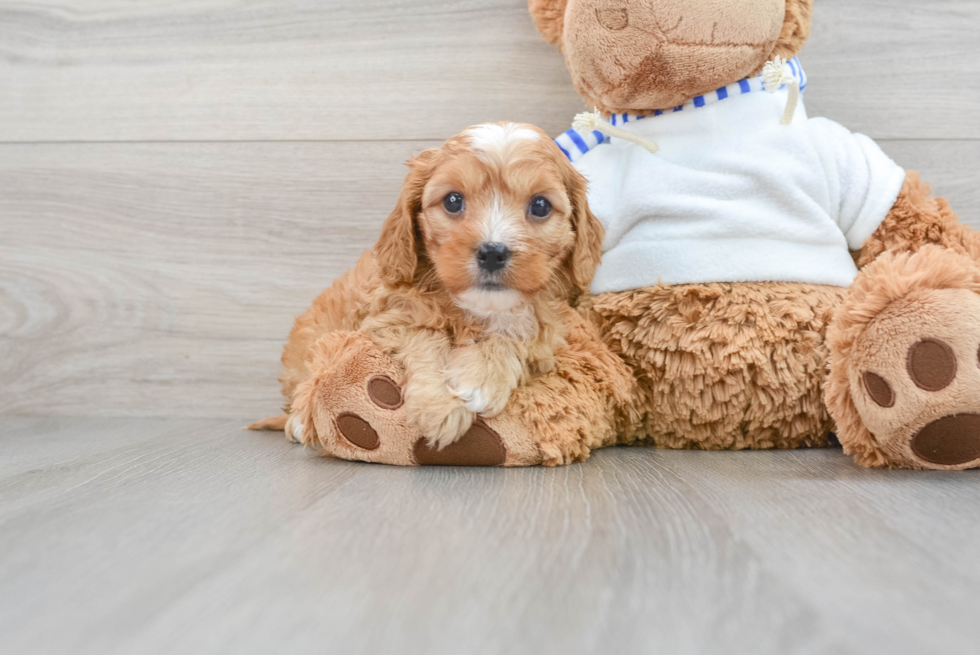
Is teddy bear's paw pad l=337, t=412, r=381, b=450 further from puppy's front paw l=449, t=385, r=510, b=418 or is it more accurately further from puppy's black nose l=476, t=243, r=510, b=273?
puppy's black nose l=476, t=243, r=510, b=273

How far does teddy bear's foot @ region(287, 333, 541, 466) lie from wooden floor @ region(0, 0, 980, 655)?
41 mm

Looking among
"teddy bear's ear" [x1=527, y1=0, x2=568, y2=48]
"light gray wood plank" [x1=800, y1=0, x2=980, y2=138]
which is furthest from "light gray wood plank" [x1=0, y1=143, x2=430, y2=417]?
"light gray wood plank" [x1=800, y1=0, x2=980, y2=138]

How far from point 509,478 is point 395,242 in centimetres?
39

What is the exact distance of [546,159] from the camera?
1.05m

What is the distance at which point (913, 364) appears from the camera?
967 millimetres

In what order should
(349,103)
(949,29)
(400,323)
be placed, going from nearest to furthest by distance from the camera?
(400,323) < (949,29) < (349,103)

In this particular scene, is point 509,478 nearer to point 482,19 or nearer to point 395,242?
point 395,242

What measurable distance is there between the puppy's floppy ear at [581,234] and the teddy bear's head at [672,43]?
0.67ft

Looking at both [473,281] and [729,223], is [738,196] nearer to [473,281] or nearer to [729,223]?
[729,223]

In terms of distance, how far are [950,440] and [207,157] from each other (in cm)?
155

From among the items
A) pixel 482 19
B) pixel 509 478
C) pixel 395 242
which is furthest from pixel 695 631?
pixel 482 19

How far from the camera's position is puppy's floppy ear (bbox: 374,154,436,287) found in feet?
3.58

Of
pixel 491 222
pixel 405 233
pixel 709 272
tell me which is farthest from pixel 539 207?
pixel 709 272

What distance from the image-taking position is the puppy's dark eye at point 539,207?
3.43 feet
